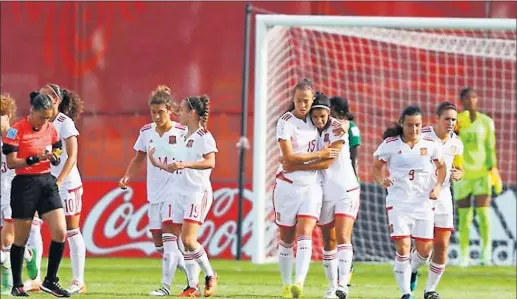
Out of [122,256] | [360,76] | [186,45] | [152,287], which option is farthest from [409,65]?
[152,287]

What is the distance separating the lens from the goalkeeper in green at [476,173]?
1817 cm

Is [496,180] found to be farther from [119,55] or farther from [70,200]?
[70,200]

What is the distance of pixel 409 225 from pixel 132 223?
8.59m

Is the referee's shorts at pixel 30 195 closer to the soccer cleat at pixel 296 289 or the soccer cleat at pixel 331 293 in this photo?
the soccer cleat at pixel 296 289

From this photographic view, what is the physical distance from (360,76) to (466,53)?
5.26 feet

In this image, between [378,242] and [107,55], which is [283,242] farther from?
[107,55]

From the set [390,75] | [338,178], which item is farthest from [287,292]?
[390,75]

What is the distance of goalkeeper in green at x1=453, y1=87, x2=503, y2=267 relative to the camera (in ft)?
59.6

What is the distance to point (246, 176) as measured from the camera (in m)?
20.3

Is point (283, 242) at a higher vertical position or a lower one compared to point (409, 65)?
lower

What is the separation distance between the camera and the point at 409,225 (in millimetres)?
12484

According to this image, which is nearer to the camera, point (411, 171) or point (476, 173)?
point (411, 171)

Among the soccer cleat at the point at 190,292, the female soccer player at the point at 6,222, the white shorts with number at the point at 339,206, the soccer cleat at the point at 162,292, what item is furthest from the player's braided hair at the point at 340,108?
the female soccer player at the point at 6,222

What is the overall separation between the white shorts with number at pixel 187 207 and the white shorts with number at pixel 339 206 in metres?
1.13
